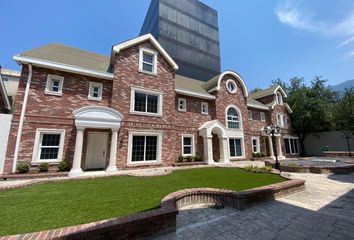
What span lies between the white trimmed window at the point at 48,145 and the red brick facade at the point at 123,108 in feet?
0.72

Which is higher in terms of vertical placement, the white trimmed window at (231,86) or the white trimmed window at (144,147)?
the white trimmed window at (231,86)

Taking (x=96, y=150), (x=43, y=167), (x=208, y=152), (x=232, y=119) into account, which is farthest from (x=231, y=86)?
(x=43, y=167)

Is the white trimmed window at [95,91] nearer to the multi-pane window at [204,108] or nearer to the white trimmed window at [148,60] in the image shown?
the white trimmed window at [148,60]

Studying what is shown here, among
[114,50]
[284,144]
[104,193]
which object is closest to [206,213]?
[104,193]

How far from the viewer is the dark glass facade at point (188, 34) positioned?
3278cm

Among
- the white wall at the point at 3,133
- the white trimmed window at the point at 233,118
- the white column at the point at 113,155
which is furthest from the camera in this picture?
the white trimmed window at the point at 233,118

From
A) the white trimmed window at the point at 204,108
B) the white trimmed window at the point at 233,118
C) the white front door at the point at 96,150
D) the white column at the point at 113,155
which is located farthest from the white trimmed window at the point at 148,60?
the white trimmed window at the point at 233,118

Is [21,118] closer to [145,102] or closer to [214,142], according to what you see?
[145,102]

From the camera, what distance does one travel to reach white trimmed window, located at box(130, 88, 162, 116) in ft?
41.3

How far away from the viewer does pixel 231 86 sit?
1892 centimetres

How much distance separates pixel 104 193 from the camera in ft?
18.5

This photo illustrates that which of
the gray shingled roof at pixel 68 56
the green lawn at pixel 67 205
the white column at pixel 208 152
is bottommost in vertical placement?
the green lawn at pixel 67 205

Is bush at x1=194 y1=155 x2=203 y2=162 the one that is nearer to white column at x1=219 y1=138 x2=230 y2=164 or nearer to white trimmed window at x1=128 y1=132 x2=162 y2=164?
white column at x1=219 y1=138 x2=230 y2=164

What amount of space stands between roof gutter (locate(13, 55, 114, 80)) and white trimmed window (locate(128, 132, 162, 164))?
4638 millimetres
